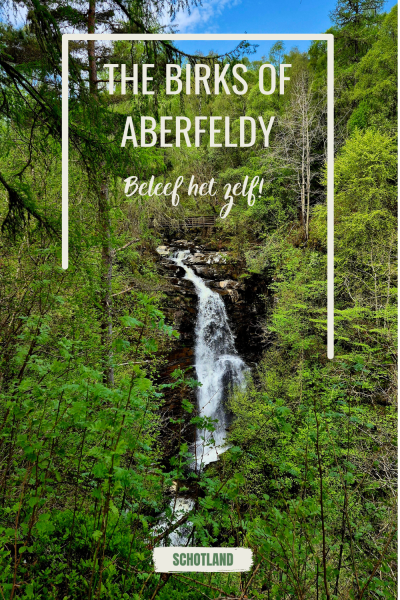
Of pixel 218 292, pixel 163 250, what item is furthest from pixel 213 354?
pixel 163 250

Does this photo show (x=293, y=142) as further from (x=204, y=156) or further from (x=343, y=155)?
(x=204, y=156)

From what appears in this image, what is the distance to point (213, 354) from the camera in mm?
9008

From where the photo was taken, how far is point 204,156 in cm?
425

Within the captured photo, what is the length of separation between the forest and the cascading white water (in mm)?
66

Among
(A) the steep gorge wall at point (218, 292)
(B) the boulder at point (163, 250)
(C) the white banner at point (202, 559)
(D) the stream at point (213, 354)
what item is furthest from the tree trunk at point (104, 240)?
(D) the stream at point (213, 354)

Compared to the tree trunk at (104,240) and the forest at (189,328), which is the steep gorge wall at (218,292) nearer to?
the forest at (189,328)

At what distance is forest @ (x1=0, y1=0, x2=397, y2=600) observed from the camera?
4.73 feet

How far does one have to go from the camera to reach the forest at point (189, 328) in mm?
1440

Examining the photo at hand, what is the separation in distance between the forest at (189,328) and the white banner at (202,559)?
60mm

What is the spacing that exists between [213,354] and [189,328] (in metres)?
1.11

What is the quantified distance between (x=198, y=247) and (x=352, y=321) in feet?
13.6

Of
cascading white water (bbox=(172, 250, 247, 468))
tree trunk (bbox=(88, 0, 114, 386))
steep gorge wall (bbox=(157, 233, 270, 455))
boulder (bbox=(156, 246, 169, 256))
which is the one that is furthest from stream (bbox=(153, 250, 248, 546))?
tree trunk (bbox=(88, 0, 114, 386))

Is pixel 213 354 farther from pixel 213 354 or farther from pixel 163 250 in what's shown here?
pixel 163 250

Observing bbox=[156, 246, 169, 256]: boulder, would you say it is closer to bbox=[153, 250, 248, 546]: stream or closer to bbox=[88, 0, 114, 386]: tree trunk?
bbox=[153, 250, 248, 546]: stream
